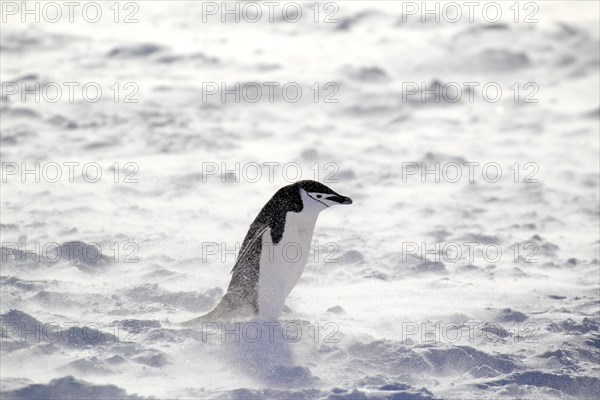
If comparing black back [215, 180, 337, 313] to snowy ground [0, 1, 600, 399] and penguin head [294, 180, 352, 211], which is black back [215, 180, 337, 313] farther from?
snowy ground [0, 1, 600, 399]

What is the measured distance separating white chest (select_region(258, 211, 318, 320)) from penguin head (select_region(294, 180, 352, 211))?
53mm

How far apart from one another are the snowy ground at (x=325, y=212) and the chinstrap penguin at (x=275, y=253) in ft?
0.39

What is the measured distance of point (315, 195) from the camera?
14.8 ft

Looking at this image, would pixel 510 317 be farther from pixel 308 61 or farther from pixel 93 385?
pixel 308 61

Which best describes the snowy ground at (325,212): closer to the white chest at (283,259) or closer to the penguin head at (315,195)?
the white chest at (283,259)

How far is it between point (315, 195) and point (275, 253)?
1.13 ft

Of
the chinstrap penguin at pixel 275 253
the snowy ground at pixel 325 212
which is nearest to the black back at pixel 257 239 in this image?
the chinstrap penguin at pixel 275 253

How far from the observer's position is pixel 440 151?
28.5 ft

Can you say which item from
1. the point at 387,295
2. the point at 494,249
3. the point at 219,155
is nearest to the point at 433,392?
the point at 387,295

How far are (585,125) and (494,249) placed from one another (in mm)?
3636

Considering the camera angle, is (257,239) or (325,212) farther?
(325,212)

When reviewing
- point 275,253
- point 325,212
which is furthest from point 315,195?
point 325,212

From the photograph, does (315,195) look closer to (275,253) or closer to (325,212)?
(275,253)

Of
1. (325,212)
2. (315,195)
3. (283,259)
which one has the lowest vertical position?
(283,259)
